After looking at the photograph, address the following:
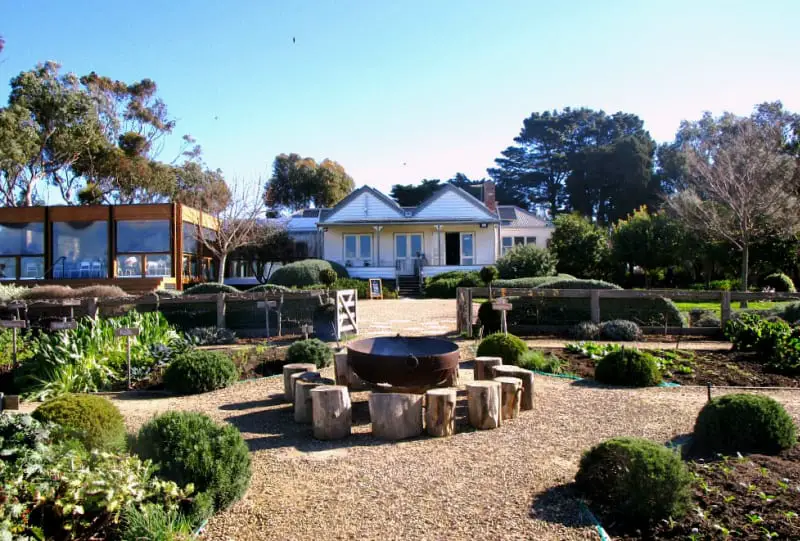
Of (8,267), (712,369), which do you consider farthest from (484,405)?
(8,267)

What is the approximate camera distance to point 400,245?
3319cm

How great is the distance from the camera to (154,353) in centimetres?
984

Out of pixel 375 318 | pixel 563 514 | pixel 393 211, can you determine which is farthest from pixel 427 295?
pixel 563 514

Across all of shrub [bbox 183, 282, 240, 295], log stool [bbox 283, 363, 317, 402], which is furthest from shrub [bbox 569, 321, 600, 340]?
shrub [bbox 183, 282, 240, 295]

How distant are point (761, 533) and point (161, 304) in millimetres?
12063

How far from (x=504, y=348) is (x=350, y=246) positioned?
24533 millimetres

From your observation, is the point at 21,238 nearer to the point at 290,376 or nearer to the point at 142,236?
the point at 142,236

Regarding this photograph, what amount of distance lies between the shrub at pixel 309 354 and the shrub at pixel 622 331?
6751 millimetres

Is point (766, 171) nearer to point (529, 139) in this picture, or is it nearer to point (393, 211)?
point (393, 211)

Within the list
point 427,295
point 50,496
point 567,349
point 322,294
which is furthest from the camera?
point 427,295

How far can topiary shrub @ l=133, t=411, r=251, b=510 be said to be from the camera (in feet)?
13.3

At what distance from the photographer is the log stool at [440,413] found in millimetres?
6004

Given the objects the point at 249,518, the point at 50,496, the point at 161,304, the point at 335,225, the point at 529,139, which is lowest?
the point at 249,518

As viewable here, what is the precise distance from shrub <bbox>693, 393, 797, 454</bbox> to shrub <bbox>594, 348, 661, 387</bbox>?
10.2 feet
